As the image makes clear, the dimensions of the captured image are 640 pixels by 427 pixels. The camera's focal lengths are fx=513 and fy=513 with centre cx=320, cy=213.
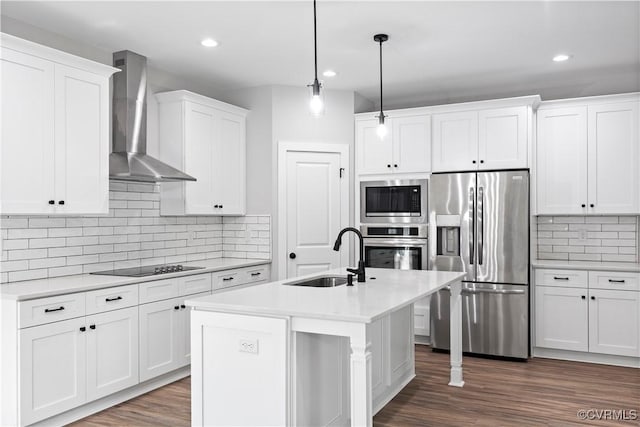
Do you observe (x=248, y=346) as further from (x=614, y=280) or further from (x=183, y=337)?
(x=614, y=280)

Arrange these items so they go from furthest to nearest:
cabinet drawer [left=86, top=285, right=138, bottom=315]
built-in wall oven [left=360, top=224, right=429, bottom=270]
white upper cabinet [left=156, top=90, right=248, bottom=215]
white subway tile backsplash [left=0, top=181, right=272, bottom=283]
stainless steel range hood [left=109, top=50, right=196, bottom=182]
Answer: built-in wall oven [left=360, top=224, right=429, bottom=270] → white upper cabinet [left=156, top=90, right=248, bottom=215] → stainless steel range hood [left=109, top=50, right=196, bottom=182] → white subway tile backsplash [left=0, top=181, right=272, bottom=283] → cabinet drawer [left=86, top=285, right=138, bottom=315]

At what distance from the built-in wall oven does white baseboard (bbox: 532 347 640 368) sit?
4.50ft

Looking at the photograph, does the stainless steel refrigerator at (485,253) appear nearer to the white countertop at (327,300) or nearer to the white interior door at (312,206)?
the white interior door at (312,206)

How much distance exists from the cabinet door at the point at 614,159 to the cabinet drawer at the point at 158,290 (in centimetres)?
384

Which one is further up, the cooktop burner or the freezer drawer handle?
the cooktop burner

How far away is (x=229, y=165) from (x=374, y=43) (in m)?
1.95

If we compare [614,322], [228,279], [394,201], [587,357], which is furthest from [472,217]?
[228,279]

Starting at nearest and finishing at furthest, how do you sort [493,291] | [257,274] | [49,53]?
1. [49,53]
2. [493,291]
3. [257,274]

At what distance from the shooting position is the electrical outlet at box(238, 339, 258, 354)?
8.55ft

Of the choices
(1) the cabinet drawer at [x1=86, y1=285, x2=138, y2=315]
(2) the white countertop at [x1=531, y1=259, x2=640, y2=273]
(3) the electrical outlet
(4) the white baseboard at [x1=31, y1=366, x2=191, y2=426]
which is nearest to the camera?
(3) the electrical outlet

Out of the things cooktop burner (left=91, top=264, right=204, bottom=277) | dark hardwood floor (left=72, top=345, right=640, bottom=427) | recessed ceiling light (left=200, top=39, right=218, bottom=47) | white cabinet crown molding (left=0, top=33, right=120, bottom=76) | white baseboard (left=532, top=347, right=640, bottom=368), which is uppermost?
recessed ceiling light (left=200, top=39, right=218, bottom=47)

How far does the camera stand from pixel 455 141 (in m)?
5.12

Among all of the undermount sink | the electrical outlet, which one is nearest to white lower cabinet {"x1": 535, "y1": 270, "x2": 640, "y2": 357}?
the undermount sink

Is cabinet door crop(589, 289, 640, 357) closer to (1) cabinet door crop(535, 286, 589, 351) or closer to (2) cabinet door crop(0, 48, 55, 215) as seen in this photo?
(1) cabinet door crop(535, 286, 589, 351)
